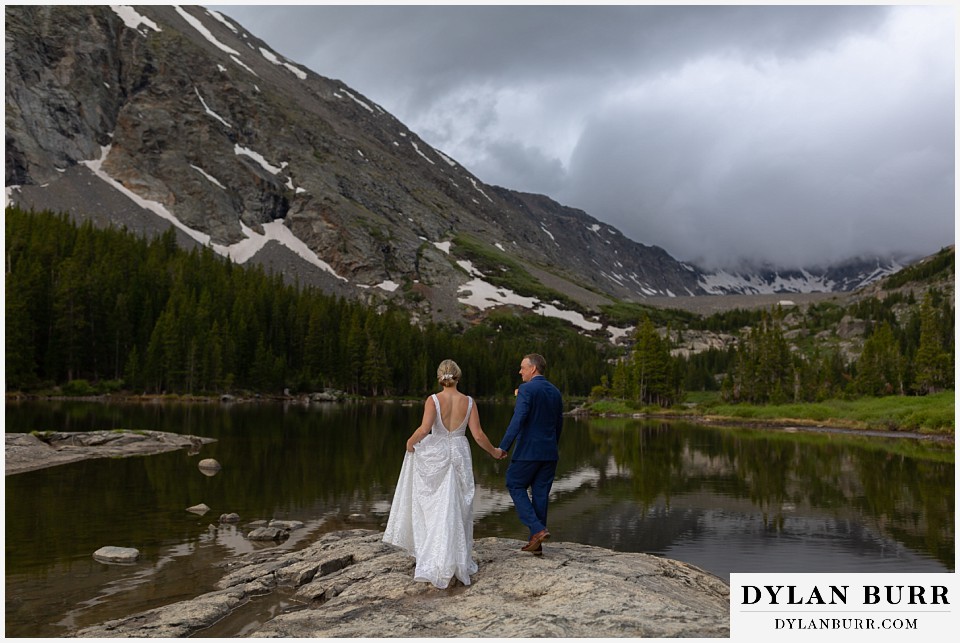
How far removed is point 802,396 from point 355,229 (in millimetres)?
137661

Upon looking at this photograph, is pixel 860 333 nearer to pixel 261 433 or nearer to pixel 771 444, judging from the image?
pixel 771 444

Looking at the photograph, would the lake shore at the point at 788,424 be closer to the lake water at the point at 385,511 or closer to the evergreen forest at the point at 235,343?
the evergreen forest at the point at 235,343

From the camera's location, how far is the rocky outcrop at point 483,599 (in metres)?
7.20

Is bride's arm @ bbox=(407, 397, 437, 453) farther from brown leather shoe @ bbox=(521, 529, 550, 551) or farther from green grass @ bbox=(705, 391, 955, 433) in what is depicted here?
green grass @ bbox=(705, 391, 955, 433)

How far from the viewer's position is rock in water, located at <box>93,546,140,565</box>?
480 inches

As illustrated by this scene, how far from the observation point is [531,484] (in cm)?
1003

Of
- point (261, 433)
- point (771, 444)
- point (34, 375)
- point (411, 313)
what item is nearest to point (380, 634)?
point (261, 433)

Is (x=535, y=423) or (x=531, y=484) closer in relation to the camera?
(x=535, y=423)

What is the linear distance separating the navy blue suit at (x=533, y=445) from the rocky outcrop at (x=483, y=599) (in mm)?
835

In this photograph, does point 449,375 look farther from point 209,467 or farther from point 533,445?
point 209,467

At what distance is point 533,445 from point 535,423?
12.4 inches

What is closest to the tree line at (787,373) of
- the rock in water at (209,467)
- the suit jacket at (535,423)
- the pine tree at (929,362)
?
the pine tree at (929,362)

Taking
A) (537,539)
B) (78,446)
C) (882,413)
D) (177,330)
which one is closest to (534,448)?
(537,539)

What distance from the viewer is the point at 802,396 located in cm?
8988
